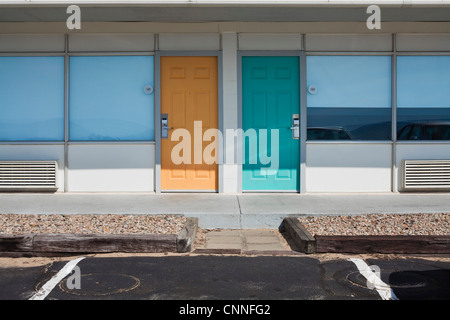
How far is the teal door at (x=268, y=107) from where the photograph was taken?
8.41 metres

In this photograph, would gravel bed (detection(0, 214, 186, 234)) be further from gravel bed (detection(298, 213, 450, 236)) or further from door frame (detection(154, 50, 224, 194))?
door frame (detection(154, 50, 224, 194))

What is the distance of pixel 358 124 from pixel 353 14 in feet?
6.37

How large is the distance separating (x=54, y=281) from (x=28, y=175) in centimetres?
475

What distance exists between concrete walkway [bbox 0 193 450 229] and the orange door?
0.64m

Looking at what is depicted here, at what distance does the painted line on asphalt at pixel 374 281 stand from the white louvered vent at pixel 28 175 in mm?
5640

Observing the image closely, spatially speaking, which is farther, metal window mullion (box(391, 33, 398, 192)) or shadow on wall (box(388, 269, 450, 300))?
metal window mullion (box(391, 33, 398, 192))

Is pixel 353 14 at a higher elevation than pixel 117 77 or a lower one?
higher

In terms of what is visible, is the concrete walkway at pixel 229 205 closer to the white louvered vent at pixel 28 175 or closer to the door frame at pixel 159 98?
the white louvered vent at pixel 28 175

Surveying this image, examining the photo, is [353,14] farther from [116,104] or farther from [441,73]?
[116,104]

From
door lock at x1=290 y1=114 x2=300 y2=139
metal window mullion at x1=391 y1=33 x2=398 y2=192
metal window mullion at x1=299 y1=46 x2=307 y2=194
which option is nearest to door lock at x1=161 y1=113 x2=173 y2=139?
door lock at x1=290 y1=114 x2=300 y2=139

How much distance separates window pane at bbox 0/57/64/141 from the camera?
8523mm

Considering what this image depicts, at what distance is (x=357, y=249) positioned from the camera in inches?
199
